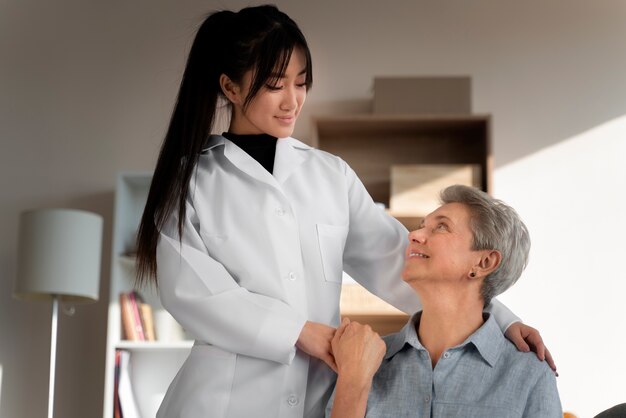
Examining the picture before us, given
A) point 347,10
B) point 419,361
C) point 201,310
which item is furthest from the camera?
point 347,10

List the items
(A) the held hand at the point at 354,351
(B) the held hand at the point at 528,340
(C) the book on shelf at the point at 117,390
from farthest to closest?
(C) the book on shelf at the point at 117,390 → (B) the held hand at the point at 528,340 → (A) the held hand at the point at 354,351

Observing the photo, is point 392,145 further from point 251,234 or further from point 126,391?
point 251,234

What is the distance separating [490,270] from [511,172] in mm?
2837

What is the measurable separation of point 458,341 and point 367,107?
2.98 metres

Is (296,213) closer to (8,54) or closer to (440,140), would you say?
Answer: (440,140)

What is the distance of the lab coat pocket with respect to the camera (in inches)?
72.8

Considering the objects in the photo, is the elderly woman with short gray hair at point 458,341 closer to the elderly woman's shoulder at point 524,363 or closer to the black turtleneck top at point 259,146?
the elderly woman's shoulder at point 524,363

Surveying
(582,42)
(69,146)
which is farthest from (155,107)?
(582,42)

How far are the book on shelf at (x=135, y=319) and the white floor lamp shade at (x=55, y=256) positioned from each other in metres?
0.16

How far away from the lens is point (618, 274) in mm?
4547

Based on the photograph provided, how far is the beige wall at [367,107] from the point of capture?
4.54 meters

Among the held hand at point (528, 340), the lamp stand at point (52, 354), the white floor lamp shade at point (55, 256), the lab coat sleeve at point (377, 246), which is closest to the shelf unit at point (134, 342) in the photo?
the white floor lamp shade at point (55, 256)

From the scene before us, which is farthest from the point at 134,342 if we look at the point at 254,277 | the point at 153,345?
the point at 254,277

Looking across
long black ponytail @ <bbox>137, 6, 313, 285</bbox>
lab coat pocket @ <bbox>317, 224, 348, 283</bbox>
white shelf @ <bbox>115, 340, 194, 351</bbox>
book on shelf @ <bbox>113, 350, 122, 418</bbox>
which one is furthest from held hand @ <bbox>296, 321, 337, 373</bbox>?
book on shelf @ <bbox>113, 350, 122, 418</bbox>
